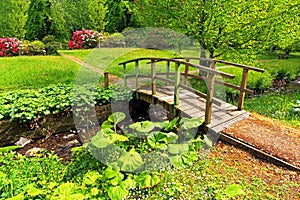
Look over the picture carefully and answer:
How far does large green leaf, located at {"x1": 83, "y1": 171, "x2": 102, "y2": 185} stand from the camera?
3230 millimetres

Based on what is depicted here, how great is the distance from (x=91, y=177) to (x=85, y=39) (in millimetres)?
13538

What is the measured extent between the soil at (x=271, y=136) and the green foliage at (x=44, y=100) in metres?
3.37

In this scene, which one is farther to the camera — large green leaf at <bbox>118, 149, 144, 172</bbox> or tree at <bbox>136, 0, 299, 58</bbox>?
tree at <bbox>136, 0, 299, 58</bbox>

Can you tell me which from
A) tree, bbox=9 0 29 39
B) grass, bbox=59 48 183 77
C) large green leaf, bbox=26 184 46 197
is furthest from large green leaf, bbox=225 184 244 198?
tree, bbox=9 0 29 39

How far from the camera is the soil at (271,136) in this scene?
13.4 feet

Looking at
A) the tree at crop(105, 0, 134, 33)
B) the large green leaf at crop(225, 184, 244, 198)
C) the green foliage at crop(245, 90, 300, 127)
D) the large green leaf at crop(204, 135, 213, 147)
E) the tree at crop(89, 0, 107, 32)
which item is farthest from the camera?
the tree at crop(105, 0, 134, 33)

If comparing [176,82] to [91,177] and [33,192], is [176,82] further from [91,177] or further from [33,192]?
[33,192]

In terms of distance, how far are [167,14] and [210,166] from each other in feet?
18.2

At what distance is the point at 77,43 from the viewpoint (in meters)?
15.8

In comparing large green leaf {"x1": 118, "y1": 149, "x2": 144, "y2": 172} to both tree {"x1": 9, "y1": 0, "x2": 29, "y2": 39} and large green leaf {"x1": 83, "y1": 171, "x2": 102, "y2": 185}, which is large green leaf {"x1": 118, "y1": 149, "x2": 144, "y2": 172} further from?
tree {"x1": 9, "y1": 0, "x2": 29, "y2": 39}

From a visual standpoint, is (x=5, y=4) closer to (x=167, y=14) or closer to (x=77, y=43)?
(x=77, y=43)

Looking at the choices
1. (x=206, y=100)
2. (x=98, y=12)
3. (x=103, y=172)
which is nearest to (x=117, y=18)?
(x=98, y=12)

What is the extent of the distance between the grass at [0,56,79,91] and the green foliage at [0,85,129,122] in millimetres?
2239

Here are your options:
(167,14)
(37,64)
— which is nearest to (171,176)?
(167,14)
